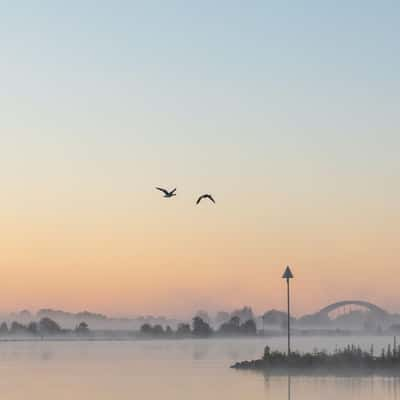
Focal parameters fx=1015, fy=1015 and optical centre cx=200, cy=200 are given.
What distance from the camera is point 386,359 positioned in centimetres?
5666

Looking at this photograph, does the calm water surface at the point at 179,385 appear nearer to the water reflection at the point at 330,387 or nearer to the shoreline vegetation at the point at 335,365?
the water reflection at the point at 330,387

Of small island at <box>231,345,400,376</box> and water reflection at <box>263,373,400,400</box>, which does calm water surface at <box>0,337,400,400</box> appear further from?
small island at <box>231,345,400,376</box>

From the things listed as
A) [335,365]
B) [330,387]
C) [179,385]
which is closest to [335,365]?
[335,365]

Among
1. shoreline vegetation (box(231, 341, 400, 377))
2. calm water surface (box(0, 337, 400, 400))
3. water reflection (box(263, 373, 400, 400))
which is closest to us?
water reflection (box(263, 373, 400, 400))

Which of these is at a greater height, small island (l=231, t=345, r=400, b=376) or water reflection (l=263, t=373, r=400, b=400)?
small island (l=231, t=345, r=400, b=376)

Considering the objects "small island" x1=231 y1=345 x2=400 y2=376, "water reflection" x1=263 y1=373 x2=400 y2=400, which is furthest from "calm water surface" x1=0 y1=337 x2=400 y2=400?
"small island" x1=231 y1=345 x2=400 y2=376

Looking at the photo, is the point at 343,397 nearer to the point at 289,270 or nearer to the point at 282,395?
the point at 282,395

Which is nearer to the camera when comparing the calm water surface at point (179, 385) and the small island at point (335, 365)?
the calm water surface at point (179, 385)

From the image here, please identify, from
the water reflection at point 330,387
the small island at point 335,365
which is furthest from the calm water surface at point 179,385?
the small island at point 335,365

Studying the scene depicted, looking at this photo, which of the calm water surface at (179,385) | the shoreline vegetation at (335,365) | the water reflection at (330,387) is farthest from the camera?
the shoreline vegetation at (335,365)

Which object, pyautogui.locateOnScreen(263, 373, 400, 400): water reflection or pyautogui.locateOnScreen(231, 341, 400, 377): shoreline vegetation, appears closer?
pyautogui.locateOnScreen(263, 373, 400, 400): water reflection

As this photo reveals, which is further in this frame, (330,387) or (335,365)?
(335,365)

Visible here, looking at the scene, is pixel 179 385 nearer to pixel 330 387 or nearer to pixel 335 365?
pixel 330 387

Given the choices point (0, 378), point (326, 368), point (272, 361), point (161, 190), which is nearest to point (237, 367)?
point (272, 361)
